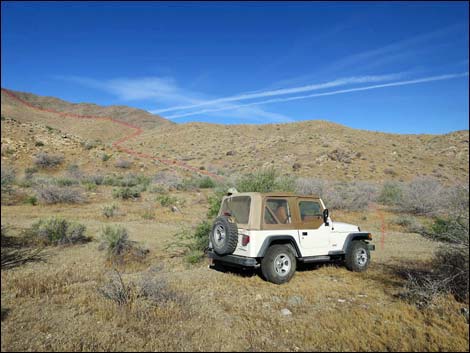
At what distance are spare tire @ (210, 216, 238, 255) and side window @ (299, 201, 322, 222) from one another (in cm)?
169

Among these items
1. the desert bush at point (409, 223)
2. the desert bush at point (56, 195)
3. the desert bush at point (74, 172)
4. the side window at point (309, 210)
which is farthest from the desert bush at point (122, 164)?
the side window at point (309, 210)

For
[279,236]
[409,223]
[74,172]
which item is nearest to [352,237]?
[279,236]

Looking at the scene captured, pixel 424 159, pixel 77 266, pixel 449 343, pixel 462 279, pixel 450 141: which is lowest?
pixel 77 266

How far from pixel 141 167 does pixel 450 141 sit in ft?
158

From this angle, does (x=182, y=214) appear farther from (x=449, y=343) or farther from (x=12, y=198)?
(x=449, y=343)

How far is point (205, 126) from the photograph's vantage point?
229 feet

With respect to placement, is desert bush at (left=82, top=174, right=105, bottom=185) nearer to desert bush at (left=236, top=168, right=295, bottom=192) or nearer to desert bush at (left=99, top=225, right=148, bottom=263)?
desert bush at (left=99, top=225, right=148, bottom=263)

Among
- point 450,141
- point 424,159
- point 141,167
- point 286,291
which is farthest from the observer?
point 450,141

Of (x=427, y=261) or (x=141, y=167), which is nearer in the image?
(x=427, y=261)

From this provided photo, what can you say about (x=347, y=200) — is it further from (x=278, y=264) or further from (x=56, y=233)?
(x=56, y=233)

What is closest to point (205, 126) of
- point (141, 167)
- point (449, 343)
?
point (141, 167)

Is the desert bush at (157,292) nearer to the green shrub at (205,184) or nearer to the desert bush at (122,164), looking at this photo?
the green shrub at (205,184)

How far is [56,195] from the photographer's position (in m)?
17.7

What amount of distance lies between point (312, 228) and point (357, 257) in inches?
60.2
